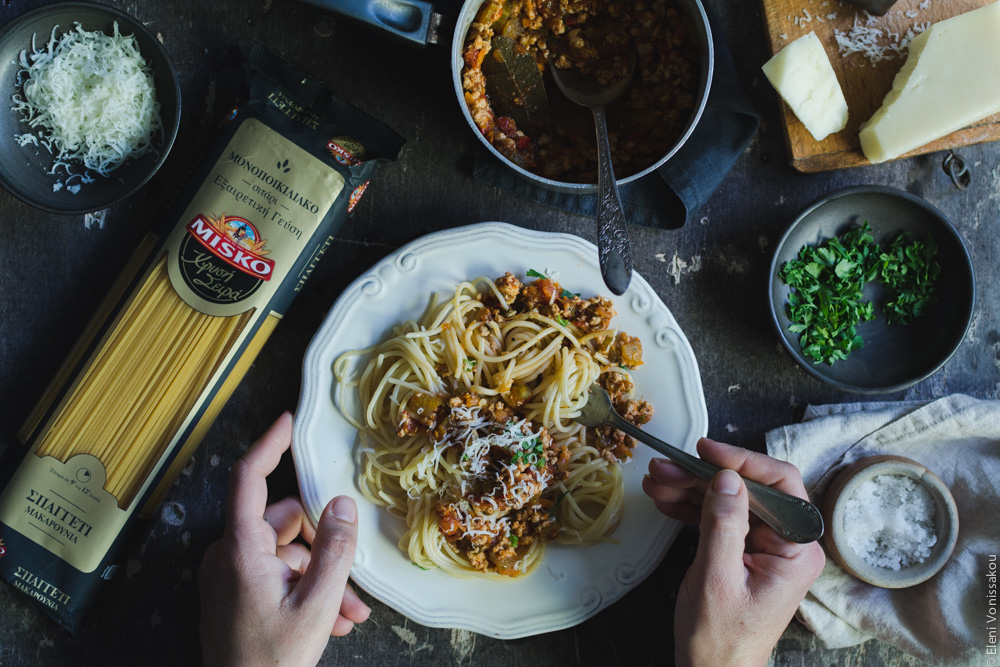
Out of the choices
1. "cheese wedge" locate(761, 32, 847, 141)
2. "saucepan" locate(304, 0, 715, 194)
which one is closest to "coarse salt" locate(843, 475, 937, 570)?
"cheese wedge" locate(761, 32, 847, 141)

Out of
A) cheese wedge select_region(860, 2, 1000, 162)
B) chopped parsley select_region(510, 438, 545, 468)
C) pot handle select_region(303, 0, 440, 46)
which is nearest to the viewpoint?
pot handle select_region(303, 0, 440, 46)

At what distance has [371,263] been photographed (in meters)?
2.46

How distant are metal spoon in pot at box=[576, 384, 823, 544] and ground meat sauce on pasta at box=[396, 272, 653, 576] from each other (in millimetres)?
93

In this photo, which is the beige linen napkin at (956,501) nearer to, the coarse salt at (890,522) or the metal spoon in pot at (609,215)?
the coarse salt at (890,522)

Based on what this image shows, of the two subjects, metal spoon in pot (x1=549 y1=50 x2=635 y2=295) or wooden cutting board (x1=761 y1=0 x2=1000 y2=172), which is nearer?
metal spoon in pot (x1=549 y1=50 x2=635 y2=295)

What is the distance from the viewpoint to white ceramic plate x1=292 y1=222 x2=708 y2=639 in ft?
7.30

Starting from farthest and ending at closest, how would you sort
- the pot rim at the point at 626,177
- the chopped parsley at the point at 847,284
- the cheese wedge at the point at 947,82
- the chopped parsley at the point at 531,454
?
the chopped parsley at the point at 847,284 → the cheese wedge at the point at 947,82 → the chopped parsley at the point at 531,454 → the pot rim at the point at 626,177

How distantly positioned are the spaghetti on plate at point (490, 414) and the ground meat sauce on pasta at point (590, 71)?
0.43 meters

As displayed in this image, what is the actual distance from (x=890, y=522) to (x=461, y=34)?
82.8 inches

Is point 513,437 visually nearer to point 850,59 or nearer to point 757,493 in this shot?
point 757,493

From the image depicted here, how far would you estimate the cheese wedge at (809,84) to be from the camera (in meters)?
2.28

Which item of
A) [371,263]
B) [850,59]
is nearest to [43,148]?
[371,263]

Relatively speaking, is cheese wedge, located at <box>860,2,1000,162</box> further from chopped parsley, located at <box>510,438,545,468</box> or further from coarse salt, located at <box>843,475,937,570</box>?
chopped parsley, located at <box>510,438,545,468</box>

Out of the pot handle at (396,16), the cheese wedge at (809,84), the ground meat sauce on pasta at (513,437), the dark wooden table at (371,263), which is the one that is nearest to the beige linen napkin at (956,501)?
the dark wooden table at (371,263)
